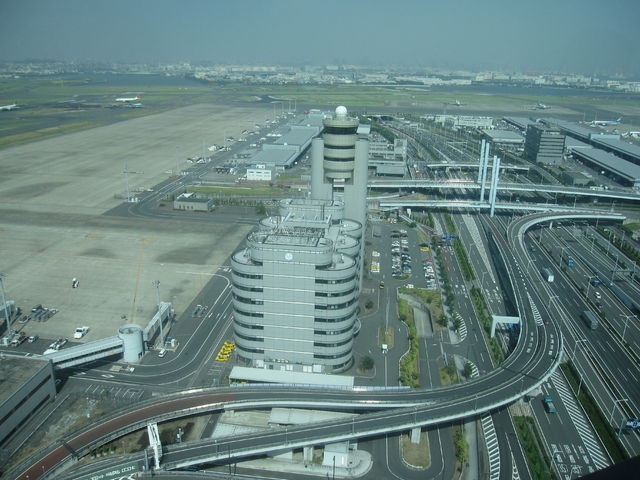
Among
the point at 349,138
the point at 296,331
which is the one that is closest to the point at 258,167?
the point at 349,138

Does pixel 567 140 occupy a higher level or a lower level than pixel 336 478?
higher

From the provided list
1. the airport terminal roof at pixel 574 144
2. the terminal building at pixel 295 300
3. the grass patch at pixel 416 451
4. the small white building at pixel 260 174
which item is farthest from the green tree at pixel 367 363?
the airport terminal roof at pixel 574 144

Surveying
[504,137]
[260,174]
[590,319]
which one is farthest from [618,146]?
[590,319]

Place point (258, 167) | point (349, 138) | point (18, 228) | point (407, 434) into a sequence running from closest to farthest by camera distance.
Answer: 1. point (407, 434)
2. point (349, 138)
3. point (18, 228)
4. point (258, 167)

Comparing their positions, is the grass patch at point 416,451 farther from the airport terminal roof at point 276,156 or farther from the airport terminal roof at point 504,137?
the airport terminal roof at point 504,137

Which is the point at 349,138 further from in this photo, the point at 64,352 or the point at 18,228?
the point at 18,228

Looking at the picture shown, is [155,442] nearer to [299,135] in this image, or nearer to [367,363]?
[367,363]
